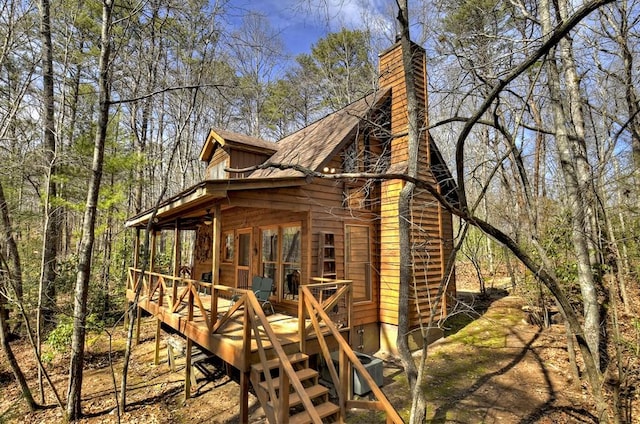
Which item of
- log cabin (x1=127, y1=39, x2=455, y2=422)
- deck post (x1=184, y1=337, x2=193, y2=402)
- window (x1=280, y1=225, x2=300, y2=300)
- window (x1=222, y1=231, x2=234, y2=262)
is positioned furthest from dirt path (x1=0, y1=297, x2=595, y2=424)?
window (x1=222, y1=231, x2=234, y2=262)

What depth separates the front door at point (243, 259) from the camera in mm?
9219

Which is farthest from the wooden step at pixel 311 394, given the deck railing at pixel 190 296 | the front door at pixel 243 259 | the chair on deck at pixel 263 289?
the front door at pixel 243 259

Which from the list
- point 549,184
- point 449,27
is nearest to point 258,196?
point 449,27

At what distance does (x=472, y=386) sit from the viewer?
607cm

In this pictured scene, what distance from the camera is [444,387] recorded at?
20.0 feet

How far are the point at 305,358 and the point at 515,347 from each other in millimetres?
5605

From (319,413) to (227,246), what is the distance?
23.4 feet

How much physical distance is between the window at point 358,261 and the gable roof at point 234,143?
14.3ft

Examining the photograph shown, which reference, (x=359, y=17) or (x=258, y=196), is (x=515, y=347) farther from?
(x=359, y=17)

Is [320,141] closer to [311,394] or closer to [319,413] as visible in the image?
[311,394]

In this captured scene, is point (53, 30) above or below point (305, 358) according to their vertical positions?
above

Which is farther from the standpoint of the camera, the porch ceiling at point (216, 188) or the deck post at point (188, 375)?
the deck post at point (188, 375)

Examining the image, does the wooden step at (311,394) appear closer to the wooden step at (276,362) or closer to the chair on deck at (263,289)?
the wooden step at (276,362)

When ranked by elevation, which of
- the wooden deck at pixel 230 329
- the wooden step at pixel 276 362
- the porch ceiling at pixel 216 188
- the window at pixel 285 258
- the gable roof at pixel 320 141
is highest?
the gable roof at pixel 320 141
